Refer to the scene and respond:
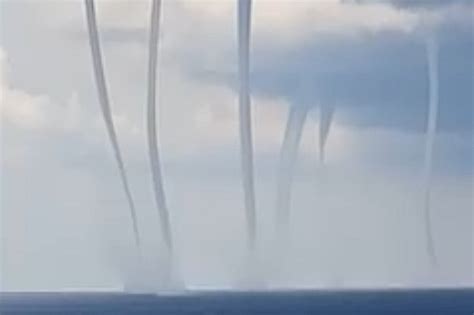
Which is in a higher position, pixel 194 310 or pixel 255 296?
pixel 194 310

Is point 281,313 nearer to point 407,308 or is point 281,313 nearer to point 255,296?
point 407,308

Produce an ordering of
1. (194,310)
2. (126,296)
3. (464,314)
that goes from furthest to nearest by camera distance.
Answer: (126,296) < (194,310) < (464,314)

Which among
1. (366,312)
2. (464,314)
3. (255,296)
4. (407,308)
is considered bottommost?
(255,296)

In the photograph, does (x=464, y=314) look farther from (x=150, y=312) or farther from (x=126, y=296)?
(x=126, y=296)

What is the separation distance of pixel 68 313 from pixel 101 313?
1270 centimetres

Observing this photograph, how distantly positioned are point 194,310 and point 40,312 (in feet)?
49.1

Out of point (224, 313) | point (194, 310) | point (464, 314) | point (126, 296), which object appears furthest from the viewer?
point (126, 296)

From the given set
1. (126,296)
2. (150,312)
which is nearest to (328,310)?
(150,312)

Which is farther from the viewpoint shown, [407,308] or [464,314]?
[407,308]

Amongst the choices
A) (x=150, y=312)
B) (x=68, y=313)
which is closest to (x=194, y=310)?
(x=150, y=312)

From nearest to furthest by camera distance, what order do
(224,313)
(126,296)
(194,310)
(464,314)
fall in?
1. (464,314)
2. (224,313)
3. (194,310)
4. (126,296)

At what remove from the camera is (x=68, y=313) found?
453ft

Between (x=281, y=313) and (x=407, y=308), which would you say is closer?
(x=281, y=313)

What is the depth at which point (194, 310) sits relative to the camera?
431 ft
